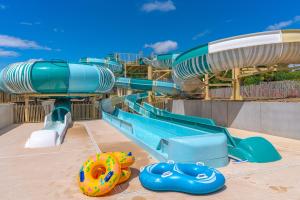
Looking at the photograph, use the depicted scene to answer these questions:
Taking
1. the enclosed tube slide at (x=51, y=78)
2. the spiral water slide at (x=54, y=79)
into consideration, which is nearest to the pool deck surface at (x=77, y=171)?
the spiral water slide at (x=54, y=79)

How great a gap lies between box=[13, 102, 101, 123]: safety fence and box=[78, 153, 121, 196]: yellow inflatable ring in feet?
37.2

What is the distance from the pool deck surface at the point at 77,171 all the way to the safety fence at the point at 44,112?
23.1 ft

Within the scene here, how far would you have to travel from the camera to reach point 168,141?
5.08m

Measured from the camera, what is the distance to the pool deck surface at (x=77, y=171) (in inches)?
144

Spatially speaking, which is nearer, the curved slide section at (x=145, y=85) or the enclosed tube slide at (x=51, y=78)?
the enclosed tube slide at (x=51, y=78)

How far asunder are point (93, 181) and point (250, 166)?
334cm

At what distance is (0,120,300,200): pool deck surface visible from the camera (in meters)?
3.65

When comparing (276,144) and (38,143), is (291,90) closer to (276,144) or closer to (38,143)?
(276,144)

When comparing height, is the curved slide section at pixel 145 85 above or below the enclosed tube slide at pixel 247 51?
below

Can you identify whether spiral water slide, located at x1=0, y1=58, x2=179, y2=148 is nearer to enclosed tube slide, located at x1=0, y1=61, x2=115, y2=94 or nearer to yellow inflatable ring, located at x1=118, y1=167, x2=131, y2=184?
enclosed tube slide, located at x1=0, y1=61, x2=115, y2=94

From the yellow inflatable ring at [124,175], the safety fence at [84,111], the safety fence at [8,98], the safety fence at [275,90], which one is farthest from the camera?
the safety fence at [8,98]

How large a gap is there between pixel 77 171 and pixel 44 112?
10512 mm

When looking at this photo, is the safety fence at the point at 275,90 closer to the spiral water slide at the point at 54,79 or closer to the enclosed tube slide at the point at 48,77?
the spiral water slide at the point at 54,79

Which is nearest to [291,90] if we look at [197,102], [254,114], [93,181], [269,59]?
[197,102]
